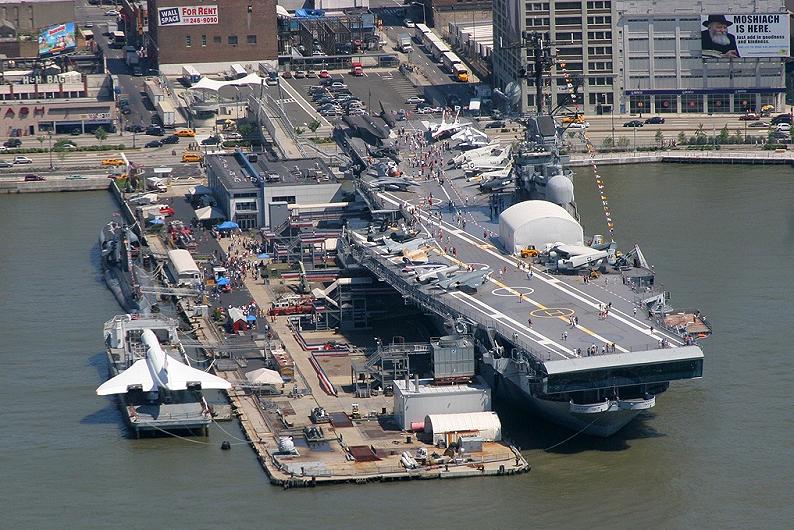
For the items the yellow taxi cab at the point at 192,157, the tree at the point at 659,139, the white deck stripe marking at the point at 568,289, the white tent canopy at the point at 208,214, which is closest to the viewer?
the white deck stripe marking at the point at 568,289

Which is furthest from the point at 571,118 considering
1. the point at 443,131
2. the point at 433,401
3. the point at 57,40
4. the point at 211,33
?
the point at 433,401

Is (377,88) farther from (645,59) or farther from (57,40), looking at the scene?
(57,40)

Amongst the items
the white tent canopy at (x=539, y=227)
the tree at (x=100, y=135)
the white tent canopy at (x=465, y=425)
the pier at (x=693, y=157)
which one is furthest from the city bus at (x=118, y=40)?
the white tent canopy at (x=465, y=425)

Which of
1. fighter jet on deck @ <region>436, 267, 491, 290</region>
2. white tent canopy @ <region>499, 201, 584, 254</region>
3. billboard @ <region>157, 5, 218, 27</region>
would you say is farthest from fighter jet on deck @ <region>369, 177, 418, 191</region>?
billboard @ <region>157, 5, 218, 27</region>

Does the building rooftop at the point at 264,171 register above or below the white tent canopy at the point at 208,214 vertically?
above

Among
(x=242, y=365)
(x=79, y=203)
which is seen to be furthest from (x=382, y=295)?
(x=79, y=203)

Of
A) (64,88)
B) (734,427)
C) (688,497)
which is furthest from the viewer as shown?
(64,88)

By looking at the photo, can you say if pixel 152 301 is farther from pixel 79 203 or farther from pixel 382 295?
pixel 79 203

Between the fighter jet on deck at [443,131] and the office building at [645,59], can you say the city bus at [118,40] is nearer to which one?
the office building at [645,59]
